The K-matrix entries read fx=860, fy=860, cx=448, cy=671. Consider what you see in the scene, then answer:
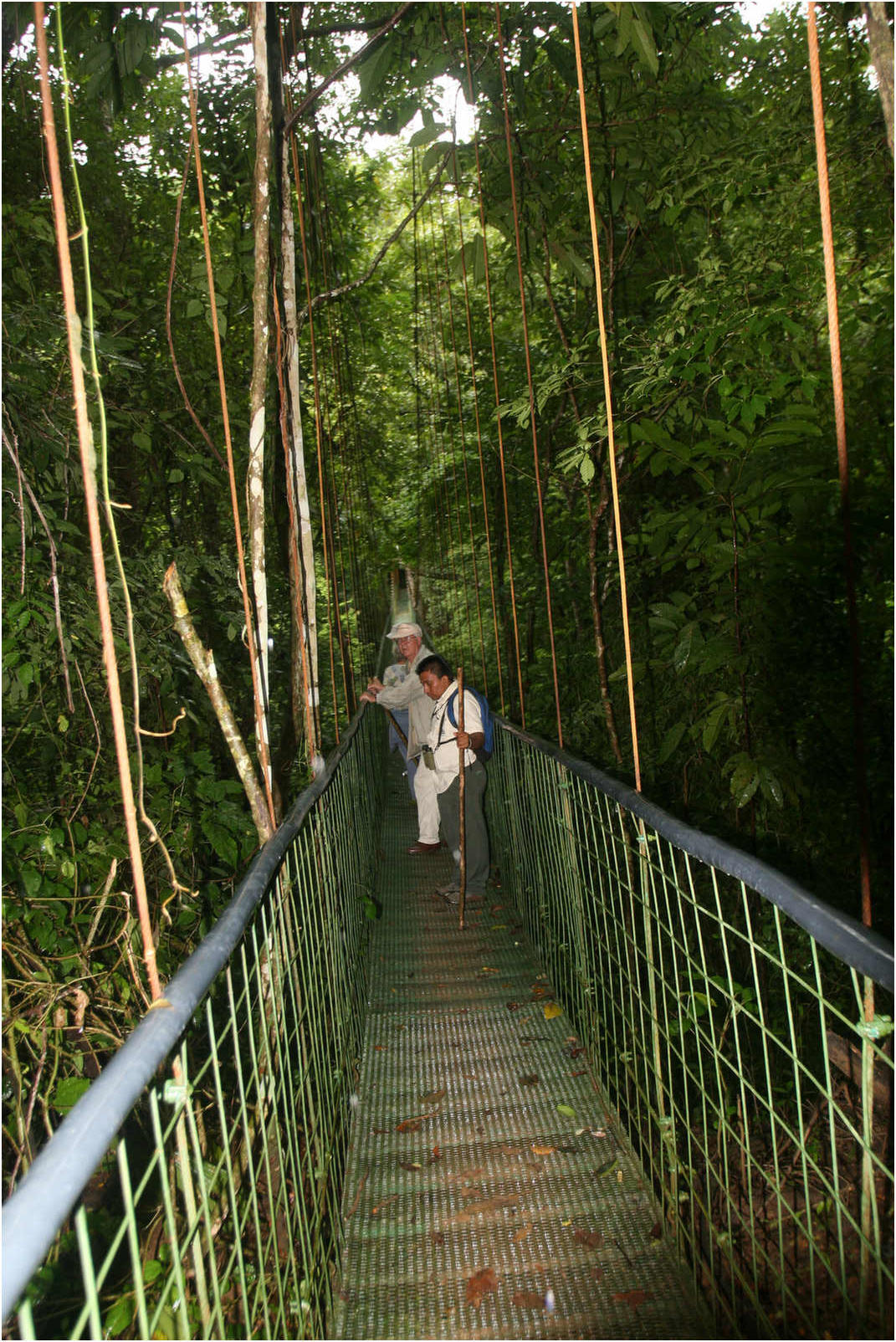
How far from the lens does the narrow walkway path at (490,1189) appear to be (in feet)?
5.34

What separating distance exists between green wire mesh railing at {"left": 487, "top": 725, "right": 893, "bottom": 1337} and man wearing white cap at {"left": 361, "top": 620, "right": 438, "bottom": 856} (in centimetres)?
38

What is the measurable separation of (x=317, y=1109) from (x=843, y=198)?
4.34m

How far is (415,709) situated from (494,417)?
174 centimetres

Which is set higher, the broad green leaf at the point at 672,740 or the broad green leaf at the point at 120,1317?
the broad green leaf at the point at 672,740

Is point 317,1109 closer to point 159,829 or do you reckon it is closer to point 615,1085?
point 615,1085

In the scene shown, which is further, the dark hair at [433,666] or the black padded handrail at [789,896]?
the dark hair at [433,666]

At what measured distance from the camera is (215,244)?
15.7 ft

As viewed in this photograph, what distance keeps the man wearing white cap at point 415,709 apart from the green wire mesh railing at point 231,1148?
4.44 feet

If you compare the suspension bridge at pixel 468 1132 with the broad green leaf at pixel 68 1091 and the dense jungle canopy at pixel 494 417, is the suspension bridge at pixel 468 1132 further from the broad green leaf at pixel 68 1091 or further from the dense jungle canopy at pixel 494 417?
the dense jungle canopy at pixel 494 417

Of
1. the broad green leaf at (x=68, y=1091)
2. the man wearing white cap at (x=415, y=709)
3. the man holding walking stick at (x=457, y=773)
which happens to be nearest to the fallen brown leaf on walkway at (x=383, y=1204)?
the broad green leaf at (x=68, y=1091)

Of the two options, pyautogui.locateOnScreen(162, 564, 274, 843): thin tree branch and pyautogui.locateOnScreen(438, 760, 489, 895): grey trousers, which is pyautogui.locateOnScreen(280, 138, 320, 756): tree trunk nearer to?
pyautogui.locateOnScreen(162, 564, 274, 843): thin tree branch

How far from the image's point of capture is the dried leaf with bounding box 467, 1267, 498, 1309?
167 cm

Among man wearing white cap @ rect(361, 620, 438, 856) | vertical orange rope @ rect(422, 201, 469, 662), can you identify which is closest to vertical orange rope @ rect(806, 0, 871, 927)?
man wearing white cap @ rect(361, 620, 438, 856)

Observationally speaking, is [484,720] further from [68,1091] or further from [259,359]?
[68,1091]
